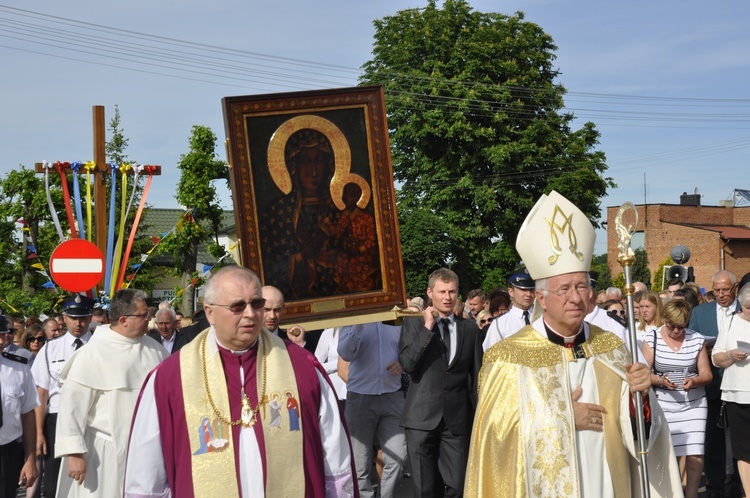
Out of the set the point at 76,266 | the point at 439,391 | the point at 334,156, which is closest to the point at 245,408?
the point at 334,156

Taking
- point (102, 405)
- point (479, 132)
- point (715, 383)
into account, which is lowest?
point (715, 383)

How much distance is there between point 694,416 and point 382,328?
10.1ft

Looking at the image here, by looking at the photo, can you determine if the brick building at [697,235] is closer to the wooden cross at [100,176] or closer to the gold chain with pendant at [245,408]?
the wooden cross at [100,176]

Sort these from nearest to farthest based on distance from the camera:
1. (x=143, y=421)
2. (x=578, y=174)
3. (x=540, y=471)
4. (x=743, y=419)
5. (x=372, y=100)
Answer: (x=143, y=421) → (x=540, y=471) → (x=372, y=100) → (x=743, y=419) → (x=578, y=174)

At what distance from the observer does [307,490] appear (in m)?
4.67

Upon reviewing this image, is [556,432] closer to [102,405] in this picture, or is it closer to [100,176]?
[102,405]

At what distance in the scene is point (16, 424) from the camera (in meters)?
8.20

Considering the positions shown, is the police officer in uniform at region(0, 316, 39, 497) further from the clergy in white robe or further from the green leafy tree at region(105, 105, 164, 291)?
the green leafy tree at region(105, 105, 164, 291)

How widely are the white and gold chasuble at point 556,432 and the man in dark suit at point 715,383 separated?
538 cm

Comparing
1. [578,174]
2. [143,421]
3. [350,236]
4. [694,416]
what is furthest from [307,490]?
[578,174]

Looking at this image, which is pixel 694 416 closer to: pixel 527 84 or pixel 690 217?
pixel 527 84

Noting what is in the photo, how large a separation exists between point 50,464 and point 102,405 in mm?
3158

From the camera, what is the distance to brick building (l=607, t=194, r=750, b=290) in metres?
55.3

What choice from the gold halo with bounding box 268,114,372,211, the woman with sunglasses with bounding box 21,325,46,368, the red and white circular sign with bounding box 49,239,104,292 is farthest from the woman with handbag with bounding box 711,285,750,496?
the woman with sunglasses with bounding box 21,325,46,368
